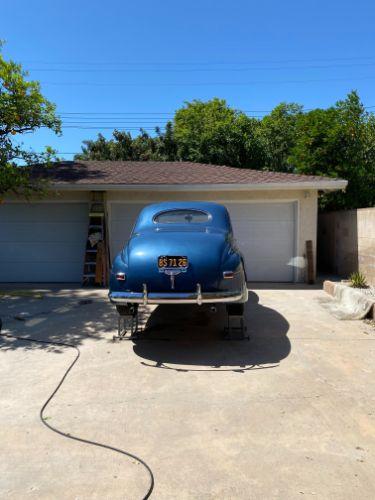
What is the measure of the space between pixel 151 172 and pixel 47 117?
377 cm

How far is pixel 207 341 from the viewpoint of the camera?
6137 millimetres

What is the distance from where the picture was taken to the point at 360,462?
3.04 metres

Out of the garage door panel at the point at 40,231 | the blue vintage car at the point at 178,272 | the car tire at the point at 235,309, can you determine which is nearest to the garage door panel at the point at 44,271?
the garage door panel at the point at 40,231

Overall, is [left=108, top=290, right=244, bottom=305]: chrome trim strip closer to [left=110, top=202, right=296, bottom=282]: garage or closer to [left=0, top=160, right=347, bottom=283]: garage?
[left=0, top=160, right=347, bottom=283]: garage

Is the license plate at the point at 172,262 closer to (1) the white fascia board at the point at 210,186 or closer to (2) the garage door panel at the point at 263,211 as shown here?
(1) the white fascia board at the point at 210,186

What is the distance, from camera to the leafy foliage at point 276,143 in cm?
1463

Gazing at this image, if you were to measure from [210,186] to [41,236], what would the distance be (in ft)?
17.8

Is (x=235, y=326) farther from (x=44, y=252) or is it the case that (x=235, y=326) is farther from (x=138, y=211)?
(x=44, y=252)

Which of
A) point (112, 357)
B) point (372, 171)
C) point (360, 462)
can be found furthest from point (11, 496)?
point (372, 171)

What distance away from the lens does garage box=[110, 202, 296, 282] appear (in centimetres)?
1204

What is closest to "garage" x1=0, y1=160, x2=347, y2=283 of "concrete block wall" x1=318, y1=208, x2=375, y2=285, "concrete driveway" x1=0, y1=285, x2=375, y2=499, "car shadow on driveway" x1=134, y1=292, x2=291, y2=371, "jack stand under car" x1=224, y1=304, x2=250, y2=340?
"concrete block wall" x1=318, y1=208, x2=375, y2=285

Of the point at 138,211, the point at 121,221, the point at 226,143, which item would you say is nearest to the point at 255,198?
the point at 138,211

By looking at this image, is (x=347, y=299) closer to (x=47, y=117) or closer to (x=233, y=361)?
(x=233, y=361)

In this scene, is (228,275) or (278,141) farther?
(278,141)
